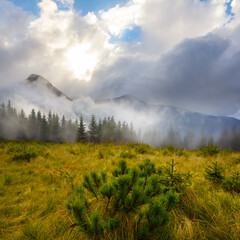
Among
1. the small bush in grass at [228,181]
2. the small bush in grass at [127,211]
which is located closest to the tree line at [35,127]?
the small bush in grass at [228,181]

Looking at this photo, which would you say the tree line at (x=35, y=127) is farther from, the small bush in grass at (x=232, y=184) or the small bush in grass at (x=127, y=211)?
the small bush in grass at (x=127, y=211)

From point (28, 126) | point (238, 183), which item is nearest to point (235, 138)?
point (238, 183)

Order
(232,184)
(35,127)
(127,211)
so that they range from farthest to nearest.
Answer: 1. (35,127)
2. (232,184)
3. (127,211)

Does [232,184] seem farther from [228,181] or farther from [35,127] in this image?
[35,127]

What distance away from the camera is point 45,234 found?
1.33 metres

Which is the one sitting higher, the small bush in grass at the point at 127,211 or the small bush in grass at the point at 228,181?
the small bush in grass at the point at 127,211

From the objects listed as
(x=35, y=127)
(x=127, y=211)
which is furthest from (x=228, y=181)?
(x=35, y=127)

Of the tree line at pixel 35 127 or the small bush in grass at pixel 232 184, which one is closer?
the small bush in grass at pixel 232 184

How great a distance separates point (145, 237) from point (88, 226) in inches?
19.6

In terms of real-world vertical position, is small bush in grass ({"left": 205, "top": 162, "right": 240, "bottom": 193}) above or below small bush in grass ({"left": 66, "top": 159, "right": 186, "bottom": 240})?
below

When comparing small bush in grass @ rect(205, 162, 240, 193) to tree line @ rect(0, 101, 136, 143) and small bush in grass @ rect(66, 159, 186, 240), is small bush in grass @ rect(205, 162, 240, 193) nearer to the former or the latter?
small bush in grass @ rect(66, 159, 186, 240)

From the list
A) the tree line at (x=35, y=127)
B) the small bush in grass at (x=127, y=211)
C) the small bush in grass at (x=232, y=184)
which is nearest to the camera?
the small bush in grass at (x=127, y=211)

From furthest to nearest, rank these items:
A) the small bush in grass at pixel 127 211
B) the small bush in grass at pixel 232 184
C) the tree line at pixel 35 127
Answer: the tree line at pixel 35 127
the small bush in grass at pixel 232 184
the small bush in grass at pixel 127 211

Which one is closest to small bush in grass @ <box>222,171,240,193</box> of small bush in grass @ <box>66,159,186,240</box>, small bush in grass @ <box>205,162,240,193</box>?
small bush in grass @ <box>205,162,240,193</box>
